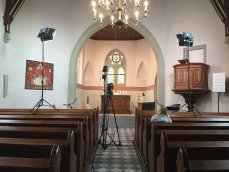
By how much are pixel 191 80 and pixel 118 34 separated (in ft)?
21.7

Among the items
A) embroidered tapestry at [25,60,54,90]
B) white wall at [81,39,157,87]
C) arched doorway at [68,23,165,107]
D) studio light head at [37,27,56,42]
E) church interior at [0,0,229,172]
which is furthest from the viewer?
white wall at [81,39,157,87]

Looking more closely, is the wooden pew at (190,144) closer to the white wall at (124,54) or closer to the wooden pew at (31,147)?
the wooden pew at (31,147)

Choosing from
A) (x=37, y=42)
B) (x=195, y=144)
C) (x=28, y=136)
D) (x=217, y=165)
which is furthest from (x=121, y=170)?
(x=37, y=42)

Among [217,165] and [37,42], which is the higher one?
[37,42]

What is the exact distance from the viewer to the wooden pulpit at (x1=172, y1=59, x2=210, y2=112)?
647 cm

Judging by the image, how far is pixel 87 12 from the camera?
825 centimetres

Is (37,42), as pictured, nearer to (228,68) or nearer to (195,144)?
(228,68)

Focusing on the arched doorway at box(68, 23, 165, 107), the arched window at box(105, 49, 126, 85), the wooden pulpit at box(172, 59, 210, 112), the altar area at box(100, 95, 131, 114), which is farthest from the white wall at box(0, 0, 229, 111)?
the arched window at box(105, 49, 126, 85)

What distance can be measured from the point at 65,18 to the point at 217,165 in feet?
25.6

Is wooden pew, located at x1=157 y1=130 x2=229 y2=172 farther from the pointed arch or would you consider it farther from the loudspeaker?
the pointed arch

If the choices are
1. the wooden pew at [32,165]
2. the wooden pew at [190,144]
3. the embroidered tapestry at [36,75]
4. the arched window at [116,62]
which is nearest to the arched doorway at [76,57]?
the embroidered tapestry at [36,75]

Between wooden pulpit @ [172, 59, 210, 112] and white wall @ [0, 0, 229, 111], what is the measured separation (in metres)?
0.47

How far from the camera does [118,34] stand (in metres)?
12.3

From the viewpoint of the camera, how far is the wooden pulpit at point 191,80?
21.2 ft
